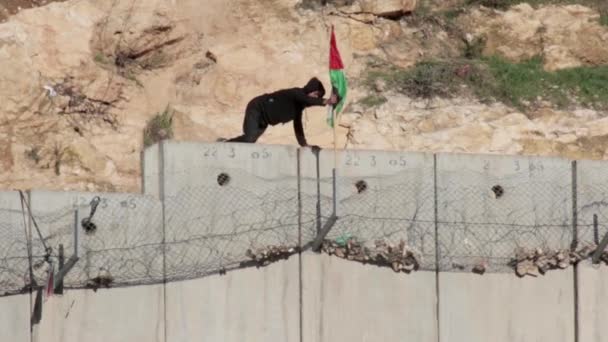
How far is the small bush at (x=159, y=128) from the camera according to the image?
1048 inches

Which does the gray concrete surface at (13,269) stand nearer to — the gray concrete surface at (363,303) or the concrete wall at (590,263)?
the gray concrete surface at (363,303)

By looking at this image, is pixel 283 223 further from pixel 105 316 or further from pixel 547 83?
pixel 547 83

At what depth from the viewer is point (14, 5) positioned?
28.3 metres

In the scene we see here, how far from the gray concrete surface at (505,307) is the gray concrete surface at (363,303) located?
22 cm

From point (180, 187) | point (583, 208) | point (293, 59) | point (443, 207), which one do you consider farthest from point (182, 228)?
point (293, 59)

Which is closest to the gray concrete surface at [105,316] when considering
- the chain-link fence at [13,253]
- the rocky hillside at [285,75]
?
the chain-link fence at [13,253]

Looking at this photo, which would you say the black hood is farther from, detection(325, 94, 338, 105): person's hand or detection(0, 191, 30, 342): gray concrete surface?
detection(0, 191, 30, 342): gray concrete surface

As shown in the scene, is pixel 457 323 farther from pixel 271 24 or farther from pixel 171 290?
pixel 271 24

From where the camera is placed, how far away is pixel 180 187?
2191 cm

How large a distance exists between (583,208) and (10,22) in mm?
8433

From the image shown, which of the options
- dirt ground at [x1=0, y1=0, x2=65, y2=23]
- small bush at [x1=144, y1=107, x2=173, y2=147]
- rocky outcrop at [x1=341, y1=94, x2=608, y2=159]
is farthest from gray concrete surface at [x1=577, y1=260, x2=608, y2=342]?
dirt ground at [x1=0, y1=0, x2=65, y2=23]

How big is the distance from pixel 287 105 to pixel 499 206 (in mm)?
2703

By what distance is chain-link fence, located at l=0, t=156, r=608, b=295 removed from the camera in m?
21.2

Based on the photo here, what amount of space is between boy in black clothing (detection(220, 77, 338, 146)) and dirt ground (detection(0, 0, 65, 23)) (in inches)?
229
